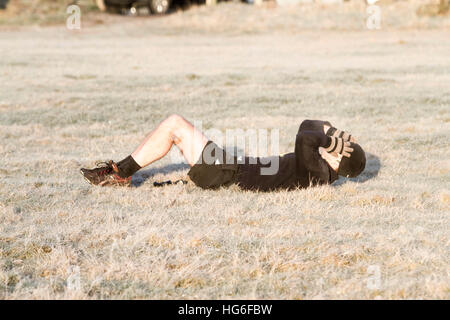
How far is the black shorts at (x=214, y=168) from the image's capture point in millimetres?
5777

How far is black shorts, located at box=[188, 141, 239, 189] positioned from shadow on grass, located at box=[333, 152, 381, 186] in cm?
136

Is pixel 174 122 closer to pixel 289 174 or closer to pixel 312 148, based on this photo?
pixel 289 174

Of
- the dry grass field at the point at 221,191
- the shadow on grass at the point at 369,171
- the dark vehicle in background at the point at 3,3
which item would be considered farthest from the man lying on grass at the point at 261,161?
the dark vehicle in background at the point at 3,3

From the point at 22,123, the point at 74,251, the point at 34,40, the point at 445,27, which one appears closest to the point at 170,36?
the point at 34,40

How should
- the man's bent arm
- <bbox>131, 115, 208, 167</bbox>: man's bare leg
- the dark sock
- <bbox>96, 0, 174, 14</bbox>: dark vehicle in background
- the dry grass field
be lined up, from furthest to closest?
1. <bbox>96, 0, 174, 14</bbox>: dark vehicle in background
2. the dark sock
3. <bbox>131, 115, 208, 167</bbox>: man's bare leg
4. the man's bent arm
5. the dry grass field

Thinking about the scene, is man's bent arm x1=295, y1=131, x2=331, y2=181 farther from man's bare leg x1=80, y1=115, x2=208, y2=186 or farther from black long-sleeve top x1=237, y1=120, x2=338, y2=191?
man's bare leg x1=80, y1=115, x2=208, y2=186

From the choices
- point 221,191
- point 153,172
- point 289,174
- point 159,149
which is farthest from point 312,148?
point 153,172

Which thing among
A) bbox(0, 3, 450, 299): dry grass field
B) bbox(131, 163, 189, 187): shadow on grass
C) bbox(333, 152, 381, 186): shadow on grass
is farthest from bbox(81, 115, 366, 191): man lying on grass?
bbox(333, 152, 381, 186): shadow on grass

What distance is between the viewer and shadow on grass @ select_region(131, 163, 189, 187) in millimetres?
6828

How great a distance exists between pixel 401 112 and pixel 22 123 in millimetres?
6636

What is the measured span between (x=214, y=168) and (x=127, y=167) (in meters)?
0.94

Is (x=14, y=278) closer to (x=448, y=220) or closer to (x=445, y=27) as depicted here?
(x=448, y=220)

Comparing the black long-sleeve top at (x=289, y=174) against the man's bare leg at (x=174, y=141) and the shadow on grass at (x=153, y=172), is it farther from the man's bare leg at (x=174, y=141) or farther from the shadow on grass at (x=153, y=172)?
the shadow on grass at (x=153, y=172)
